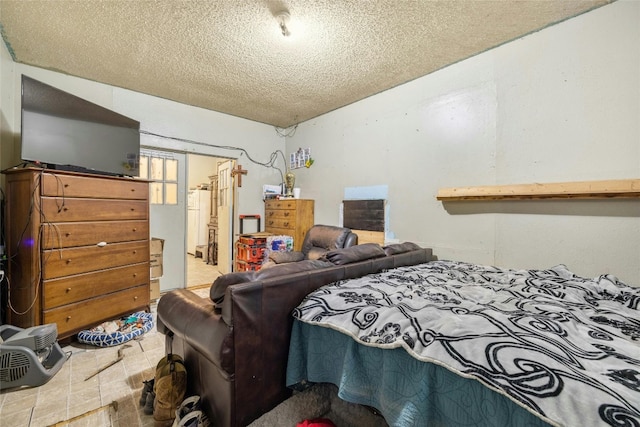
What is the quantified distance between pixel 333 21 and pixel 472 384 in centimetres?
229

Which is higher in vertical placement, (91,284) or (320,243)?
(320,243)

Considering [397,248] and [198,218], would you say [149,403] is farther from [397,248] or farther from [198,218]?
[198,218]

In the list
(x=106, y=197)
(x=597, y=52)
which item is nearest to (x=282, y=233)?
(x=106, y=197)

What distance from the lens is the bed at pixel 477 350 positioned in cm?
71

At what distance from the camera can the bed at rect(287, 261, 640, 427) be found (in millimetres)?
706

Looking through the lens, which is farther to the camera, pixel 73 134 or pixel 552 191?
pixel 73 134

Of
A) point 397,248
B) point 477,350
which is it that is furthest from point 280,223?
point 477,350

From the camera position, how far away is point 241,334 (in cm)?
118

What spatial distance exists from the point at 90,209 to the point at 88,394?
1446 mm

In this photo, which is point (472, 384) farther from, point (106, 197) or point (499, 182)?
point (106, 197)

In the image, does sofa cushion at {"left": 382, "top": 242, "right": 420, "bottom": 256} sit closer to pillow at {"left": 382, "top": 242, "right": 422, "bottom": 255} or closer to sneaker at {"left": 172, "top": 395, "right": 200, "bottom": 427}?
pillow at {"left": 382, "top": 242, "right": 422, "bottom": 255}

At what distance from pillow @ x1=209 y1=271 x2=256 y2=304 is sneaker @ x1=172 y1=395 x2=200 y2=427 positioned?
19.6 inches

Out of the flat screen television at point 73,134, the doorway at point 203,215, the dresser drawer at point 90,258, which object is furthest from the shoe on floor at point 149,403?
the doorway at point 203,215

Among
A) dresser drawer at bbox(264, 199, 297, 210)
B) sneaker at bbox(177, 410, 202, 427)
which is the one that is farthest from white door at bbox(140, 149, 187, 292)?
sneaker at bbox(177, 410, 202, 427)
